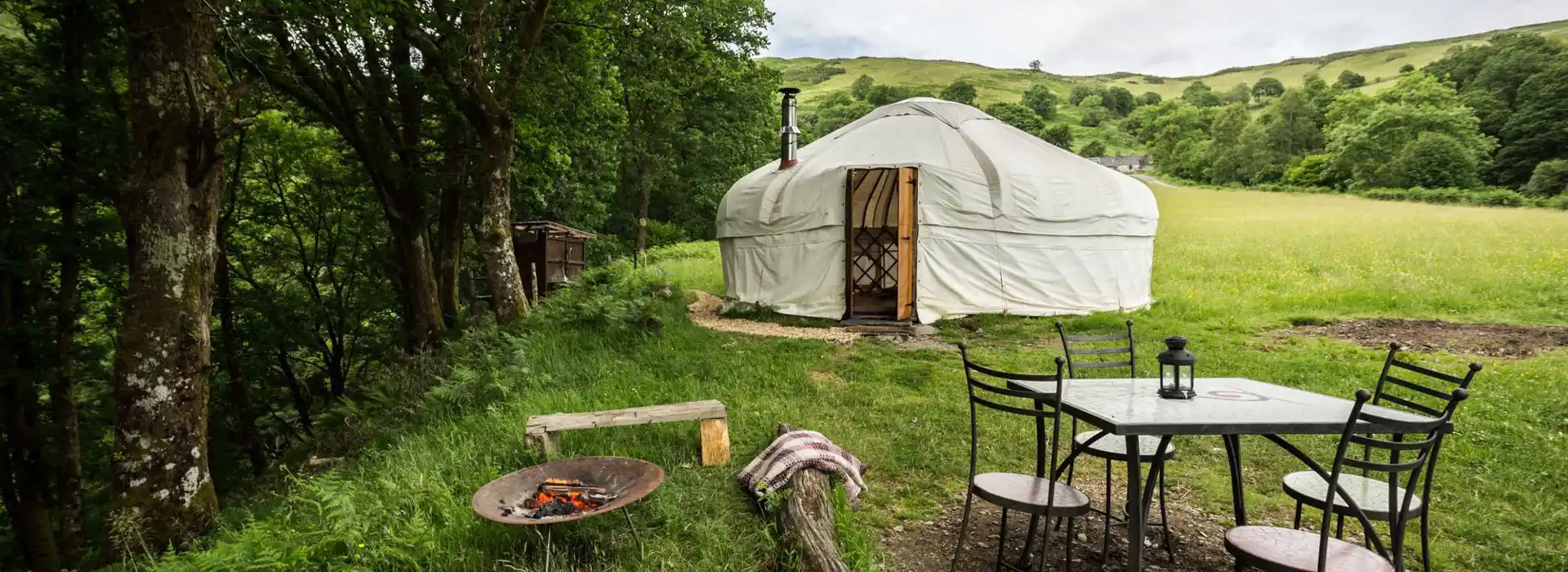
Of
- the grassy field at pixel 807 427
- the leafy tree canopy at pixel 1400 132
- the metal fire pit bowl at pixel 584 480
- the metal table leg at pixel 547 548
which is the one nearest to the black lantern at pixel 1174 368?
the grassy field at pixel 807 427

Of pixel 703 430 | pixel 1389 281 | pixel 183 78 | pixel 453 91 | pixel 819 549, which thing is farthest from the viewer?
pixel 1389 281

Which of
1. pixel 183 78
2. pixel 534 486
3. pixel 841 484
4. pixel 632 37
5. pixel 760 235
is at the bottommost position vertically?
pixel 841 484

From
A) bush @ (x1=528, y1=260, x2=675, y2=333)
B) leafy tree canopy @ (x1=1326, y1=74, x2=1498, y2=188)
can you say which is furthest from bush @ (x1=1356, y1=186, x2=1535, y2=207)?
bush @ (x1=528, y1=260, x2=675, y2=333)

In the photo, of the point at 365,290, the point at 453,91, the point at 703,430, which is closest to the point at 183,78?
the point at 453,91

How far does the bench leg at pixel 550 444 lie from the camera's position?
3.75m

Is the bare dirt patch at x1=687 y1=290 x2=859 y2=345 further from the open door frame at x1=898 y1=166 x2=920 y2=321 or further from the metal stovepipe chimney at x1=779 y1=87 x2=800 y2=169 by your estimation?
the metal stovepipe chimney at x1=779 y1=87 x2=800 y2=169

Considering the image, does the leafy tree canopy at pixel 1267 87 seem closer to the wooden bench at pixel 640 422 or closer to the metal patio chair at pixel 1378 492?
the metal patio chair at pixel 1378 492

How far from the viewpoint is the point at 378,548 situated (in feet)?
8.88

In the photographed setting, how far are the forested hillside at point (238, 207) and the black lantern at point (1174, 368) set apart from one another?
17.3ft

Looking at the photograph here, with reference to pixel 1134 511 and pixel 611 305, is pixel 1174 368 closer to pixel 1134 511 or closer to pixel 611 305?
pixel 1134 511

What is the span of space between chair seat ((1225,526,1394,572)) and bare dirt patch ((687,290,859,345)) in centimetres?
554

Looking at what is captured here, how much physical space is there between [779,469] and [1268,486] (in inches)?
107

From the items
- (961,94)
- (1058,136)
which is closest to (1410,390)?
(1058,136)

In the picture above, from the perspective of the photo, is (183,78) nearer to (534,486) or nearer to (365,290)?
(534,486)
